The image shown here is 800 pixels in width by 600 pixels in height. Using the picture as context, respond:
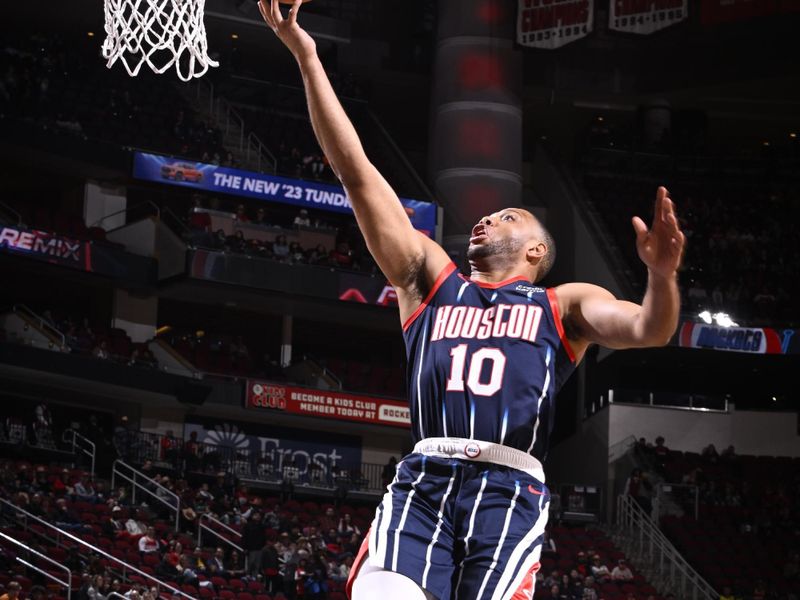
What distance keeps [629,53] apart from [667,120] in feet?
9.02

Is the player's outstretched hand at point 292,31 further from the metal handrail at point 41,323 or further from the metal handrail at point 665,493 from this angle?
the metal handrail at point 665,493

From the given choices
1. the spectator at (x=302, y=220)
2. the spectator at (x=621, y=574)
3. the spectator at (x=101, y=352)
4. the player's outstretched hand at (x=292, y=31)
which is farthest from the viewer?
the spectator at (x=302, y=220)

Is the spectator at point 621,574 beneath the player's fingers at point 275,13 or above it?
beneath

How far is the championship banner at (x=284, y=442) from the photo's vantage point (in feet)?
107

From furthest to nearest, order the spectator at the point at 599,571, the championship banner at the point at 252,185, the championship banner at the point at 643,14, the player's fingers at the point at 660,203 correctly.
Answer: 1. the championship banner at the point at 643,14
2. the championship banner at the point at 252,185
3. the spectator at the point at 599,571
4. the player's fingers at the point at 660,203

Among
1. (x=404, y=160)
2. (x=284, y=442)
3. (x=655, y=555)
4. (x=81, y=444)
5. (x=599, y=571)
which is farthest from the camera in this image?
(x=404, y=160)

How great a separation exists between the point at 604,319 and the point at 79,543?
17319 mm

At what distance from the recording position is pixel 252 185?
33.4 metres

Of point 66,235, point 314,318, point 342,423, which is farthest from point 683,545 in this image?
point 66,235

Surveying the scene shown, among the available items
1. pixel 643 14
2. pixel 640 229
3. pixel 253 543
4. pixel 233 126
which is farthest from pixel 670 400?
pixel 640 229

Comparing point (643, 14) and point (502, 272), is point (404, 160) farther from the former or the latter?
point (502, 272)

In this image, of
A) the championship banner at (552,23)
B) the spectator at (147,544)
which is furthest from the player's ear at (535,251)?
the championship banner at (552,23)

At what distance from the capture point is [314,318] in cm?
3541

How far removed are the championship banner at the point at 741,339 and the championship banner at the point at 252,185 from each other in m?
6.84
